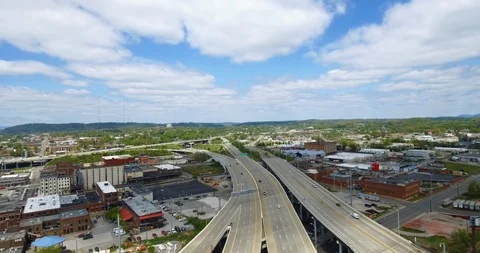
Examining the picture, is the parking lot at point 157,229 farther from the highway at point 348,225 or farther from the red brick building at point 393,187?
the red brick building at point 393,187

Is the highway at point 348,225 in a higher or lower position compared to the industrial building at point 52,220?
higher

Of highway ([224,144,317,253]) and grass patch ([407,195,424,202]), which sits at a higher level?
highway ([224,144,317,253])

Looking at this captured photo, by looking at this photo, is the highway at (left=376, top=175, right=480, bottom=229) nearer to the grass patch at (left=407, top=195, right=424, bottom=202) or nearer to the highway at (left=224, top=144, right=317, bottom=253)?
the grass patch at (left=407, top=195, right=424, bottom=202)

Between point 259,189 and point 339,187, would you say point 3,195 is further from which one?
point 339,187

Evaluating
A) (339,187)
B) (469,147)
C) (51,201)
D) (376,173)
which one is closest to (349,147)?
(469,147)

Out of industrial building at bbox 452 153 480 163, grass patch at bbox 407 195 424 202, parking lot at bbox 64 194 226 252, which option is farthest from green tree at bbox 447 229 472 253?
industrial building at bbox 452 153 480 163

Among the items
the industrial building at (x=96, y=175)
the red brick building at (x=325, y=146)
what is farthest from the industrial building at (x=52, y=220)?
the red brick building at (x=325, y=146)
